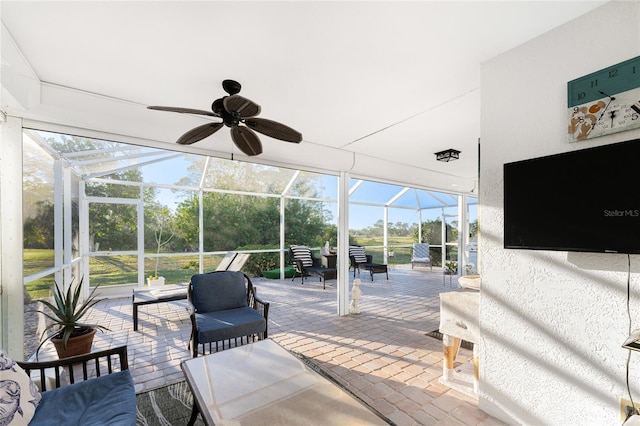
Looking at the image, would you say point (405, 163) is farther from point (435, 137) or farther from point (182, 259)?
point (182, 259)

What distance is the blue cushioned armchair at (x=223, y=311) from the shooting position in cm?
270

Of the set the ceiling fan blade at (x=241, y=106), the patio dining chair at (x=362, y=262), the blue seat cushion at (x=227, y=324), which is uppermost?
the ceiling fan blade at (x=241, y=106)

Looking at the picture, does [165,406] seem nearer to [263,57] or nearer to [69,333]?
[69,333]

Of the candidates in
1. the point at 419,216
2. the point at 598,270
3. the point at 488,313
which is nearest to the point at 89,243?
the point at 488,313

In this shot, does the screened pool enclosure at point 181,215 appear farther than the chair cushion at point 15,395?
Yes

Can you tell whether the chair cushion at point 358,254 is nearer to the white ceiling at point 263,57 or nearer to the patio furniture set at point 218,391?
the white ceiling at point 263,57

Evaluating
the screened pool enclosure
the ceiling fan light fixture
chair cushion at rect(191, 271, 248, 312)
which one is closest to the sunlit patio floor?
chair cushion at rect(191, 271, 248, 312)

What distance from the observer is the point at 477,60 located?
211 cm

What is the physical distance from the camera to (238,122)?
7.55 feet

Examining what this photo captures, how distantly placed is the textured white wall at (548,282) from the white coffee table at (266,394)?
1175 mm

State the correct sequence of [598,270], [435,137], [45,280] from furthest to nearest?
[435,137] → [45,280] → [598,270]

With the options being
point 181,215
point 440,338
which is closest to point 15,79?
point 440,338

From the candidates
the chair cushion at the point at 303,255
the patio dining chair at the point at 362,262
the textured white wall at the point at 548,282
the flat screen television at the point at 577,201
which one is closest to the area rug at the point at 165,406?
the textured white wall at the point at 548,282

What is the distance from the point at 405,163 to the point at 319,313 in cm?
325
